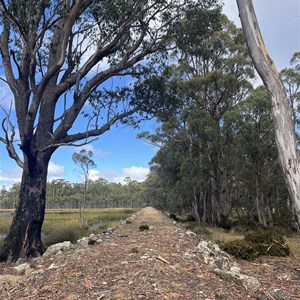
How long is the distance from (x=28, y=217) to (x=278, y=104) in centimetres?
753

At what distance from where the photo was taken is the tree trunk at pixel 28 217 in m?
8.87

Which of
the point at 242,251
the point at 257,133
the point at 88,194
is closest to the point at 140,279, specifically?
the point at 242,251

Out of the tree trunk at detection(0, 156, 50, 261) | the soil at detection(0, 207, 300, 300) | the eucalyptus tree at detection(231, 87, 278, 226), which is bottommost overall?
the soil at detection(0, 207, 300, 300)

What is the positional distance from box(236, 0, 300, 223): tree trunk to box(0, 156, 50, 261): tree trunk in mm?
7028

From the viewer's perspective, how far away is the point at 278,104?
193 inches

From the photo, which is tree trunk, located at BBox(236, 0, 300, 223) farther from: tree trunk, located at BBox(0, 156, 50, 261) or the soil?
tree trunk, located at BBox(0, 156, 50, 261)

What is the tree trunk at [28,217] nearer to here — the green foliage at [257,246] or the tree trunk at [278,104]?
the green foliage at [257,246]

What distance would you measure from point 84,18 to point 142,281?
385 inches

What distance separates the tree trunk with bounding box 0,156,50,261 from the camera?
887 cm

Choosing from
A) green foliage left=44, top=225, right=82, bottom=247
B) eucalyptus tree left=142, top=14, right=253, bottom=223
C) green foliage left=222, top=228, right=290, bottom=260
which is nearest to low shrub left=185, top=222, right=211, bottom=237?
eucalyptus tree left=142, top=14, right=253, bottom=223

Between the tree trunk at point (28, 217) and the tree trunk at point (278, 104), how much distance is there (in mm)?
7028

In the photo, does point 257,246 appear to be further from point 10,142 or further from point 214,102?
point 214,102

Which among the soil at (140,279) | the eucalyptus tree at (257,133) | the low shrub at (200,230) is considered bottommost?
the low shrub at (200,230)

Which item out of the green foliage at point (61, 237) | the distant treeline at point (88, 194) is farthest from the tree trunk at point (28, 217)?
the distant treeline at point (88, 194)
